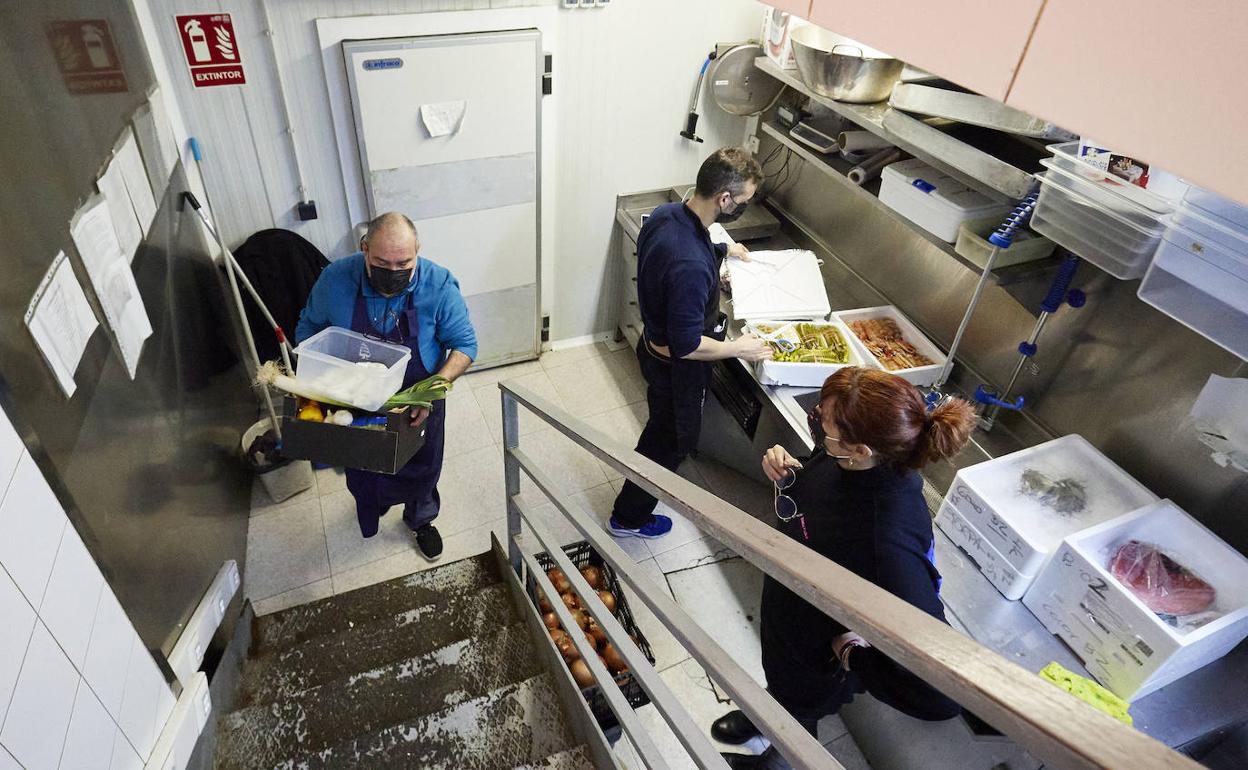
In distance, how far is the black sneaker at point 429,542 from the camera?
9.85 ft

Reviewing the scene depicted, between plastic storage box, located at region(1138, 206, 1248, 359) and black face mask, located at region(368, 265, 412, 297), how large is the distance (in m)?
2.08

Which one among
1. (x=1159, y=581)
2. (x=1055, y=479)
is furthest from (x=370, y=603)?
(x=1159, y=581)

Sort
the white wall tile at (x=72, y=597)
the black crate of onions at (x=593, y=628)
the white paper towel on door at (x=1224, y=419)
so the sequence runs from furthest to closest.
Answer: the black crate of onions at (x=593, y=628), the white paper towel on door at (x=1224, y=419), the white wall tile at (x=72, y=597)

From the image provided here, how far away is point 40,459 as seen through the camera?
1.34 meters

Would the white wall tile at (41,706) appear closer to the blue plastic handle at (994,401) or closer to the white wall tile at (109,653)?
the white wall tile at (109,653)

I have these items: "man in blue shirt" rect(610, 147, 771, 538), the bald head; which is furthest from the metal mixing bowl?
the bald head

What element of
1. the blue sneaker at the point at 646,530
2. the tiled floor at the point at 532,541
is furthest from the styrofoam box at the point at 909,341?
the blue sneaker at the point at 646,530

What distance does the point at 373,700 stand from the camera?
2.18 meters

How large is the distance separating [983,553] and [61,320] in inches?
96.4

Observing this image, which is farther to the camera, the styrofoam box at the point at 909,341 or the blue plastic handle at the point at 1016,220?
the styrofoam box at the point at 909,341

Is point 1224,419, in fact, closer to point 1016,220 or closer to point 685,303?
point 1016,220

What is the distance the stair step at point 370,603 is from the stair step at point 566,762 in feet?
2.57

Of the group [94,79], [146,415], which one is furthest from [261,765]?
[94,79]

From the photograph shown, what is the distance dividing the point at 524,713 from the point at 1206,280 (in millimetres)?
2114
